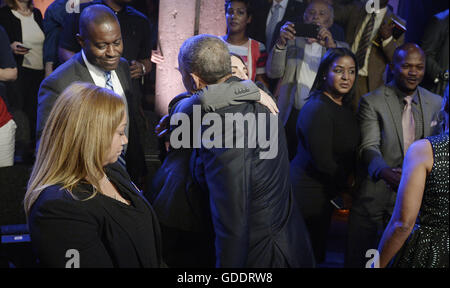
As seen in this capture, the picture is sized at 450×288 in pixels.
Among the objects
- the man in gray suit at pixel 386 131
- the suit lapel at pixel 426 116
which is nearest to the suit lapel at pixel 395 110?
the man in gray suit at pixel 386 131

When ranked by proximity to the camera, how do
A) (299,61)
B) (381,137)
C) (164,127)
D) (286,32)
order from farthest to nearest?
(299,61) < (286,32) < (381,137) < (164,127)

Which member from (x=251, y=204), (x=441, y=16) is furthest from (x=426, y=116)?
(x=251, y=204)

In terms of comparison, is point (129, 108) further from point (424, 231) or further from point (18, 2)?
point (424, 231)

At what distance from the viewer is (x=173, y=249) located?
81.6 inches

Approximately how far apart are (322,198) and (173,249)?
109 centimetres

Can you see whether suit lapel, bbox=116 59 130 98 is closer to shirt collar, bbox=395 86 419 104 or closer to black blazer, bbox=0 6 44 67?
black blazer, bbox=0 6 44 67

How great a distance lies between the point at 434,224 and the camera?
1739 millimetres

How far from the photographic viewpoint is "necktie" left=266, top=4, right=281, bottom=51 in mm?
3254

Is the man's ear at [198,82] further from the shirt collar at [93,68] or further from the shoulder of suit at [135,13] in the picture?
the shoulder of suit at [135,13]

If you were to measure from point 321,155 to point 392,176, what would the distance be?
1.32ft

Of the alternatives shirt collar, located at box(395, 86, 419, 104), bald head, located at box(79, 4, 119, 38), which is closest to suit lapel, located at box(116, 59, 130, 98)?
bald head, located at box(79, 4, 119, 38)

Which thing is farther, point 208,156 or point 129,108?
point 129,108

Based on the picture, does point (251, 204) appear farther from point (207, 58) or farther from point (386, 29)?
point (386, 29)
